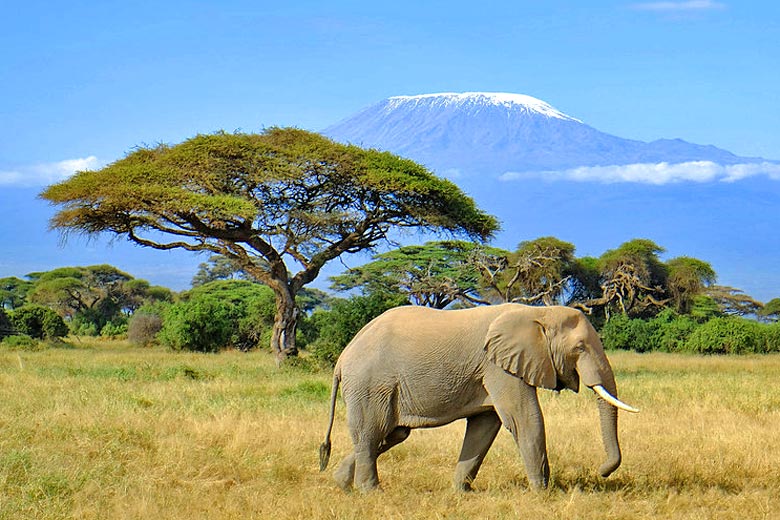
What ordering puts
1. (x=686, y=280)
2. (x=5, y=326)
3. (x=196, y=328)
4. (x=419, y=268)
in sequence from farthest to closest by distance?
1. (x=686, y=280)
2. (x=419, y=268)
3. (x=5, y=326)
4. (x=196, y=328)

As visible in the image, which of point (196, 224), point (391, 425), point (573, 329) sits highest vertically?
point (196, 224)

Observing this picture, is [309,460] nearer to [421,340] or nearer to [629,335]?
[421,340]

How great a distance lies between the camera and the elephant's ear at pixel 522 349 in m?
8.62

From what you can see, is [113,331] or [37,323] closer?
[37,323]

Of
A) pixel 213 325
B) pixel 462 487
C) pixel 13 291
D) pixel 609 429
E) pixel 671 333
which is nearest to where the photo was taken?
pixel 609 429

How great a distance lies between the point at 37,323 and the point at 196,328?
6.10 meters

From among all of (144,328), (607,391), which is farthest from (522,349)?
(144,328)

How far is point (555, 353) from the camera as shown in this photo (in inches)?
344

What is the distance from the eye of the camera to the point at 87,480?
892 centimetres

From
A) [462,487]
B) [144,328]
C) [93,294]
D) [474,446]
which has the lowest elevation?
[462,487]

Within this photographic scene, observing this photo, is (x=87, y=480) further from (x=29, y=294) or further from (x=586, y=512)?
(x=29, y=294)

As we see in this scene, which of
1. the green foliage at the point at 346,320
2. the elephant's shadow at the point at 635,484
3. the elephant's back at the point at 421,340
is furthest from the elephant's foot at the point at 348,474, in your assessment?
the green foliage at the point at 346,320

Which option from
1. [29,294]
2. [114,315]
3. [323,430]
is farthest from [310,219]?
[29,294]

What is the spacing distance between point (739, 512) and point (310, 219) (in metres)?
19.3
